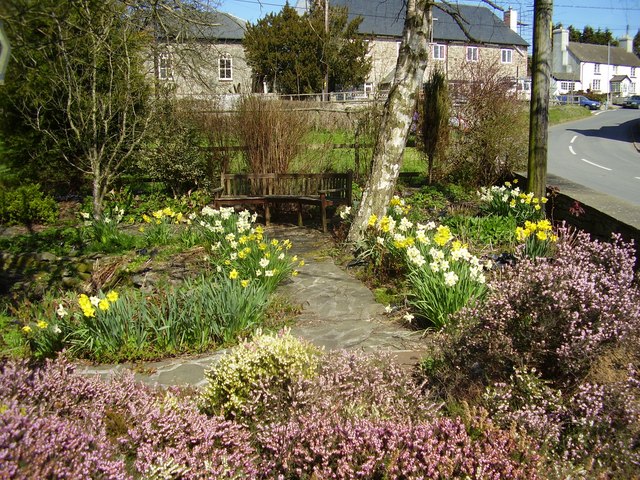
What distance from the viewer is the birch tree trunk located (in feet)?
26.1

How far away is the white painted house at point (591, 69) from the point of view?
87.8m

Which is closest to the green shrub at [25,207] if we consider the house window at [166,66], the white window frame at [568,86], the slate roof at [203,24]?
the slate roof at [203,24]

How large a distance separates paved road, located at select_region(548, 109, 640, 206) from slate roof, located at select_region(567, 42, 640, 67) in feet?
179

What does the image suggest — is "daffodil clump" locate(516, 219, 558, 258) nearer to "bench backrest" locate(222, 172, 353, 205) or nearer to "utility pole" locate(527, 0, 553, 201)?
"utility pole" locate(527, 0, 553, 201)

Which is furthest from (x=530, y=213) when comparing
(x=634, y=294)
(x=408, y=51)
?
(x=634, y=294)

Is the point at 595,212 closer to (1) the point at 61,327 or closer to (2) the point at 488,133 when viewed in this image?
(1) the point at 61,327

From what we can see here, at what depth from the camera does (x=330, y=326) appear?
5.60m

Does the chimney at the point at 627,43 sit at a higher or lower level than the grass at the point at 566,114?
higher

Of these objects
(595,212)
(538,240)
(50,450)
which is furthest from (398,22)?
(50,450)

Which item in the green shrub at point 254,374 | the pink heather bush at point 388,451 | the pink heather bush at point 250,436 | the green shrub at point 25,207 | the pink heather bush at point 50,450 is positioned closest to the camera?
the pink heather bush at point 50,450


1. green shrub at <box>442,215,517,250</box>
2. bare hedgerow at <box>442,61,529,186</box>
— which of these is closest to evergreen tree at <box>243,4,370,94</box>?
bare hedgerow at <box>442,61,529,186</box>

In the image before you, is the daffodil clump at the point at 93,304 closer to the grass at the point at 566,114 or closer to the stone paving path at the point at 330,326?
the stone paving path at the point at 330,326

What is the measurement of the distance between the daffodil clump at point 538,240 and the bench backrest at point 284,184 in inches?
194

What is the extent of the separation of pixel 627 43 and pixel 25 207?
4579 inches
